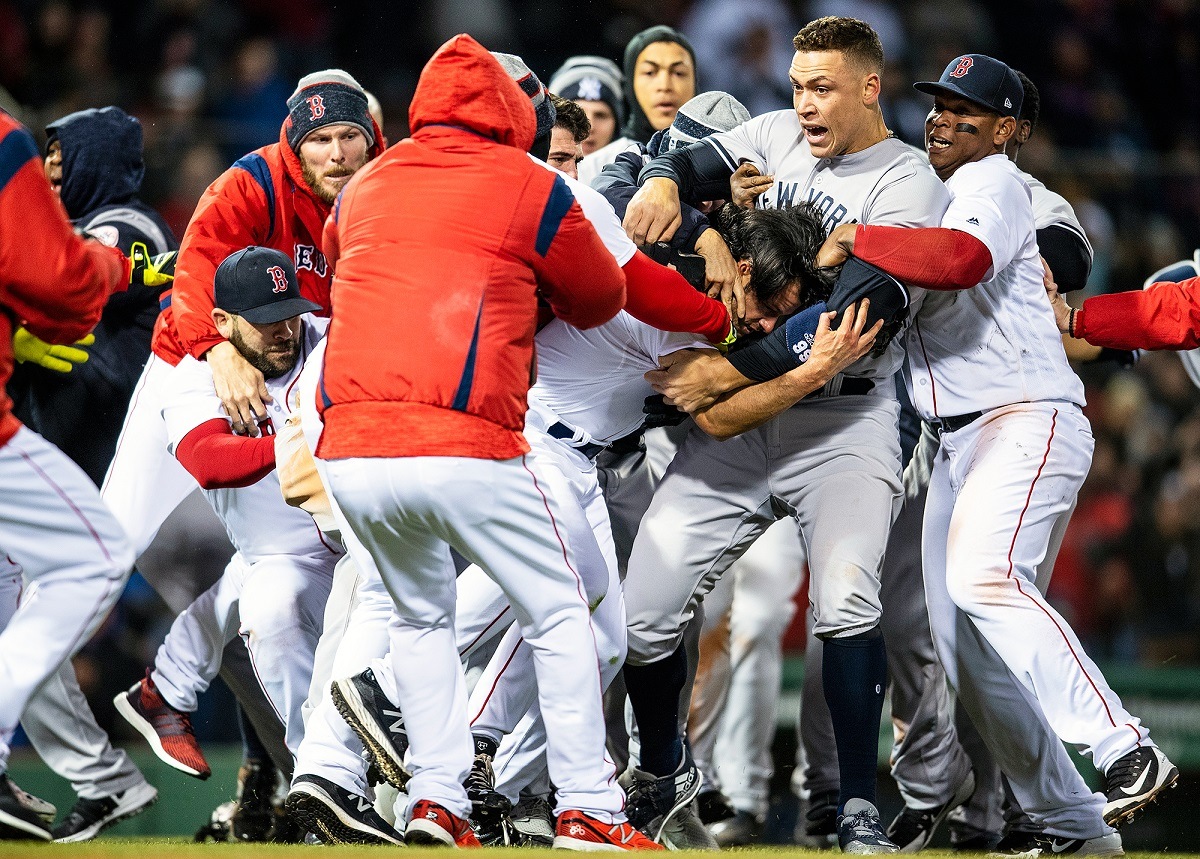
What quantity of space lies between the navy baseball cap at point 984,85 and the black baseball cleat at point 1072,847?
8.03 ft

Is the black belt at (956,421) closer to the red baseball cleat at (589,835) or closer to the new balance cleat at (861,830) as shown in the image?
the new balance cleat at (861,830)

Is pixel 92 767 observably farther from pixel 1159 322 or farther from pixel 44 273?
pixel 1159 322

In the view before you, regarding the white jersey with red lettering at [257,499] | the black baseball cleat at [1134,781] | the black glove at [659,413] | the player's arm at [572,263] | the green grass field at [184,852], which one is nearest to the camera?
the green grass field at [184,852]

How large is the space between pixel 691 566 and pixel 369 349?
5.23ft

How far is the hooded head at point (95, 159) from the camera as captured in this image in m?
6.05

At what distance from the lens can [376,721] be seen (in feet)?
14.1

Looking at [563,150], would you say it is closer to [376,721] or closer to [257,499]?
[257,499]

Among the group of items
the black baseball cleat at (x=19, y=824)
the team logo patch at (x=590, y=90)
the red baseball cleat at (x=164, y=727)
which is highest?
the team logo patch at (x=590, y=90)

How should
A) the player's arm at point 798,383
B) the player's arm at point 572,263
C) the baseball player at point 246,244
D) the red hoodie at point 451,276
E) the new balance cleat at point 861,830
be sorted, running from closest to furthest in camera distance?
the red hoodie at point 451,276
the player's arm at point 572,263
the new balance cleat at point 861,830
the player's arm at point 798,383
the baseball player at point 246,244

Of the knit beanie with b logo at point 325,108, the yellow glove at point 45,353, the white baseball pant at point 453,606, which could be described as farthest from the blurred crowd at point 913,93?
the white baseball pant at point 453,606

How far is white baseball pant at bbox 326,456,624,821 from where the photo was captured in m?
3.83

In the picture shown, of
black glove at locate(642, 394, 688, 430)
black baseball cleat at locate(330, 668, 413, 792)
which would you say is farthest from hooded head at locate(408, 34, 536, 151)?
black baseball cleat at locate(330, 668, 413, 792)

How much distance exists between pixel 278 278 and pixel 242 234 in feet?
1.66

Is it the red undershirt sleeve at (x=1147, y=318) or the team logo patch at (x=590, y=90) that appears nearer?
the red undershirt sleeve at (x=1147, y=318)
